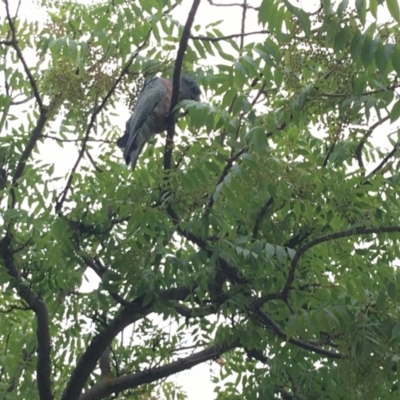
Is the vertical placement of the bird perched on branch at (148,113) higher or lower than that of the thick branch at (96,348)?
higher

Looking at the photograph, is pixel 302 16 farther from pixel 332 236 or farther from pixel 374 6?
pixel 332 236

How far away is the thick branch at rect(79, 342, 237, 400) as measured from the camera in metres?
4.87

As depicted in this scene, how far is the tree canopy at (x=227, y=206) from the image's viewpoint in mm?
3260

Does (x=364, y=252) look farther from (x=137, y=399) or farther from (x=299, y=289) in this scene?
(x=137, y=399)

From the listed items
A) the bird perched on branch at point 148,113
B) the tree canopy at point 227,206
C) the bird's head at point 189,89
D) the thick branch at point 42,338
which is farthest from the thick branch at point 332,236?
the bird's head at point 189,89

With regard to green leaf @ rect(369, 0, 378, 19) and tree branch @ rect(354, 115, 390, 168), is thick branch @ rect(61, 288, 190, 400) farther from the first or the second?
green leaf @ rect(369, 0, 378, 19)

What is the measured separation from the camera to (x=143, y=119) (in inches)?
200

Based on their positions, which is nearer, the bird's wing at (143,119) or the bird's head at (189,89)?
the bird's wing at (143,119)

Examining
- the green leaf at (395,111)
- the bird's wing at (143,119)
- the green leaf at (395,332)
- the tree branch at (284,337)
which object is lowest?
the green leaf at (395,332)

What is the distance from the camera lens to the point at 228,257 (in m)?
3.83

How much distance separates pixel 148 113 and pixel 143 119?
87 mm

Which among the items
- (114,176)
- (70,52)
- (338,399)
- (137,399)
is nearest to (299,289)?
(338,399)

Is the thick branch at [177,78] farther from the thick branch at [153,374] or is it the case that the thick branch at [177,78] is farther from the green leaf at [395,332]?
the thick branch at [153,374]

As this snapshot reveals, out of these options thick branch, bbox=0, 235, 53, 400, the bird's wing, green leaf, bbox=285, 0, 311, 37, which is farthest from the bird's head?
green leaf, bbox=285, 0, 311, 37
